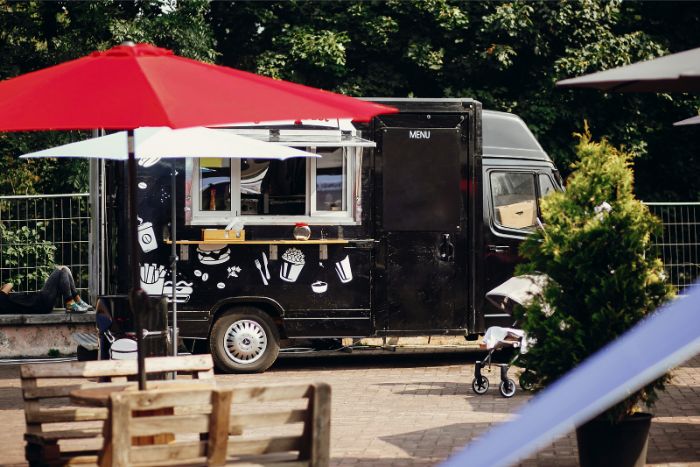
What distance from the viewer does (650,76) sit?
6871 mm

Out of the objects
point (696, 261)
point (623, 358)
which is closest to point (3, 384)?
point (623, 358)

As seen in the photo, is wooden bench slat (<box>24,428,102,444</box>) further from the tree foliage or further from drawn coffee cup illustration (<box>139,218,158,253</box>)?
the tree foliage

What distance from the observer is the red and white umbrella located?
6082mm

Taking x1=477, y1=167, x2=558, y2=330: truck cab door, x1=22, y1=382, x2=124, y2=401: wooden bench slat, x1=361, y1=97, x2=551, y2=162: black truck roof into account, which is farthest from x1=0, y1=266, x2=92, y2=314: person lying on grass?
x1=22, y1=382, x2=124, y2=401: wooden bench slat

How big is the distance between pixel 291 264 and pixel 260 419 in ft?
25.0

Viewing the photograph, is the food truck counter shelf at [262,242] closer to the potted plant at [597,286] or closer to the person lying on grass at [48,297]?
the person lying on grass at [48,297]

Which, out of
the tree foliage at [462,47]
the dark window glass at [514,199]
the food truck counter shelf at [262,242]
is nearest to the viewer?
the food truck counter shelf at [262,242]

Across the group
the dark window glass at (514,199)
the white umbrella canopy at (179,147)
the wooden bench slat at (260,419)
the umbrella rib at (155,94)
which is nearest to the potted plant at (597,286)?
the wooden bench slat at (260,419)

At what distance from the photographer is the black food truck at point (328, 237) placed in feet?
44.3

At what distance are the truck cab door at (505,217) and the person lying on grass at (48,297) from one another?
5.55 metres

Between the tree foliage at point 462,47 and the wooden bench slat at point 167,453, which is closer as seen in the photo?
the wooden bench slat at point 167,453

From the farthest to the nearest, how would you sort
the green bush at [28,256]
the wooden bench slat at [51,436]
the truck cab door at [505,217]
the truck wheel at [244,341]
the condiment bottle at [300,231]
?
the green bush at [28,256]
the truck cab door at [505,217]
the truck wheel at [244,341]
the condiment bottle at [300,231]
the wooden bench slat at [51,436]

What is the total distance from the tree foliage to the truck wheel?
853cm

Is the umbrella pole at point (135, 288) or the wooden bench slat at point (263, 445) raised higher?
the umbrella pole at point (135, 288)
